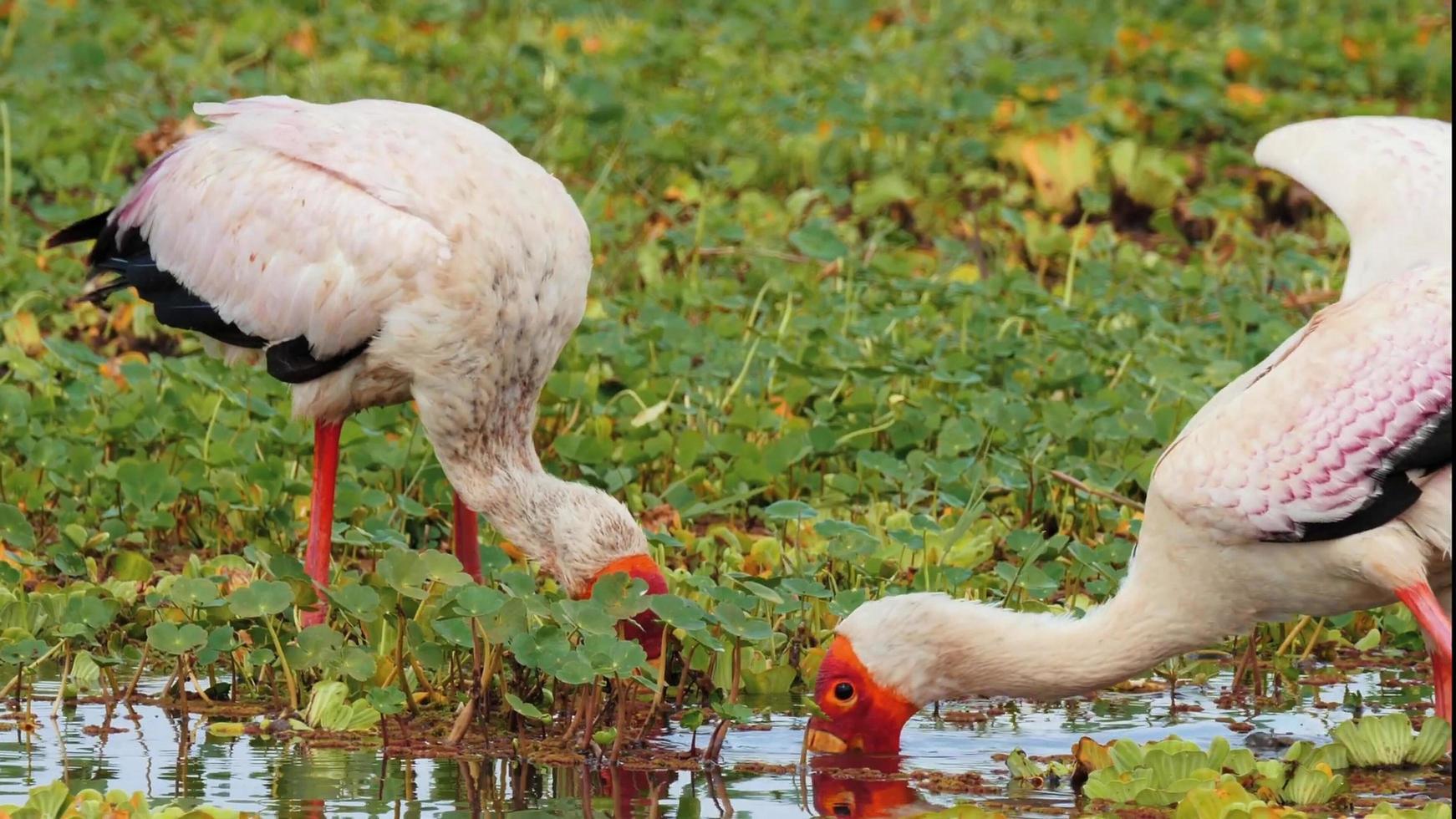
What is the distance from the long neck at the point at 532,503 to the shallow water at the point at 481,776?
2.30 feet

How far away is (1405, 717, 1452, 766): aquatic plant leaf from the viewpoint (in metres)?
5.04

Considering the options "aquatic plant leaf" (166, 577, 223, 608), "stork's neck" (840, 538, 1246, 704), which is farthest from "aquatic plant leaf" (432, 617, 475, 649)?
"stork's neck" (840, 538, 1246, 704)

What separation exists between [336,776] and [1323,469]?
2.21 meters

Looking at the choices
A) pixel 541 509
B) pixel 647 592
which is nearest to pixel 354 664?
pixel 647 592

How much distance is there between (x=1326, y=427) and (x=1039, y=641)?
80 cm

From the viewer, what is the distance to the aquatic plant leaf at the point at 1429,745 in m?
5.04

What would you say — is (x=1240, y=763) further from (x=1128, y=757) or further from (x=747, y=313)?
(x=747, y=313)

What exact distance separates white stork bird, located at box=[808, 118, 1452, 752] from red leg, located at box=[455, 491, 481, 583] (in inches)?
57.8

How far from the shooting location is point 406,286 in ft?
19.7

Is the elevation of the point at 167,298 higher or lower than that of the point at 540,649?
higher

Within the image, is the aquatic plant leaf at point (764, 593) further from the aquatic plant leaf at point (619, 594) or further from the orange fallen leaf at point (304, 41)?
the orange fallen leaf at point (304, 41)

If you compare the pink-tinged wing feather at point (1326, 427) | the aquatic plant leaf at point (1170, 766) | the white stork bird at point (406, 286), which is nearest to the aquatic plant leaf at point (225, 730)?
the white stork bird at point (406, 286)

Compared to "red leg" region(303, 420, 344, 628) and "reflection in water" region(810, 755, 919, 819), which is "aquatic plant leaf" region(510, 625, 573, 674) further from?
"red leg" region(303, 420, 344, 628)

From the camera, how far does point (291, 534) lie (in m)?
6.66
